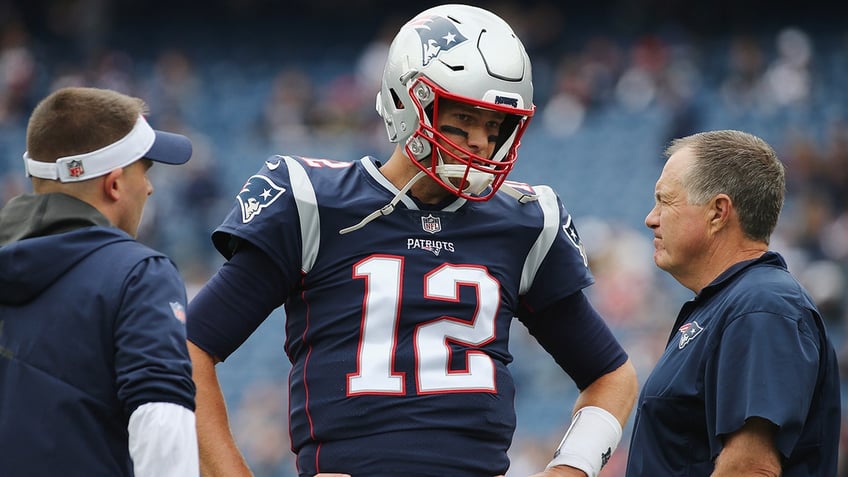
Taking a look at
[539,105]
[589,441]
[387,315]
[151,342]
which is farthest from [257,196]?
[539,105]

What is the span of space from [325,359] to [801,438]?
1.25m

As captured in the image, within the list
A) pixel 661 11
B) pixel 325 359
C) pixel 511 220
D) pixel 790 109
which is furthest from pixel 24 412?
pixel 661 11

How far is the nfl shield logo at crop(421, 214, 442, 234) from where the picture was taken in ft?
10.4

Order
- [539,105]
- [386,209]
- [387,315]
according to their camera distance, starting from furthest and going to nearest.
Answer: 1. [539,105]
2. [386,209]
3. [387,315]

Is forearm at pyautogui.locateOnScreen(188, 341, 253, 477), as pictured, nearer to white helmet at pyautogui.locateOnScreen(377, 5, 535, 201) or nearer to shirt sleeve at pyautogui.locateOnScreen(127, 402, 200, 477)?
shirt sleeve at pyautogui.locateOnScreen(127, 402, 200, 477)

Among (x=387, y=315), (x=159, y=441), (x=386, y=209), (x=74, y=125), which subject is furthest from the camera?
(x=386, y=209)

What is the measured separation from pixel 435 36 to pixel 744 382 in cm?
123

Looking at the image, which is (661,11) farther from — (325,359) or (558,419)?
(325,359)

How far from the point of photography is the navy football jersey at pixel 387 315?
9.77 feet

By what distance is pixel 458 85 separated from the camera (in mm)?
3123

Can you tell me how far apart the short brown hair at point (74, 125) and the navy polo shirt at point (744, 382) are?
1589mm

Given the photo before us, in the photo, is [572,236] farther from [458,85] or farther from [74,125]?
[74,125]

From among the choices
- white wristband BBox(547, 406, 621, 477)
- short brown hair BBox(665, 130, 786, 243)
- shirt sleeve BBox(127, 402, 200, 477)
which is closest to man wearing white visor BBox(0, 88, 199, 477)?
shirt sleeve BBox(127, 402, 200, 477)

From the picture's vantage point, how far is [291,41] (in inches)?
686
